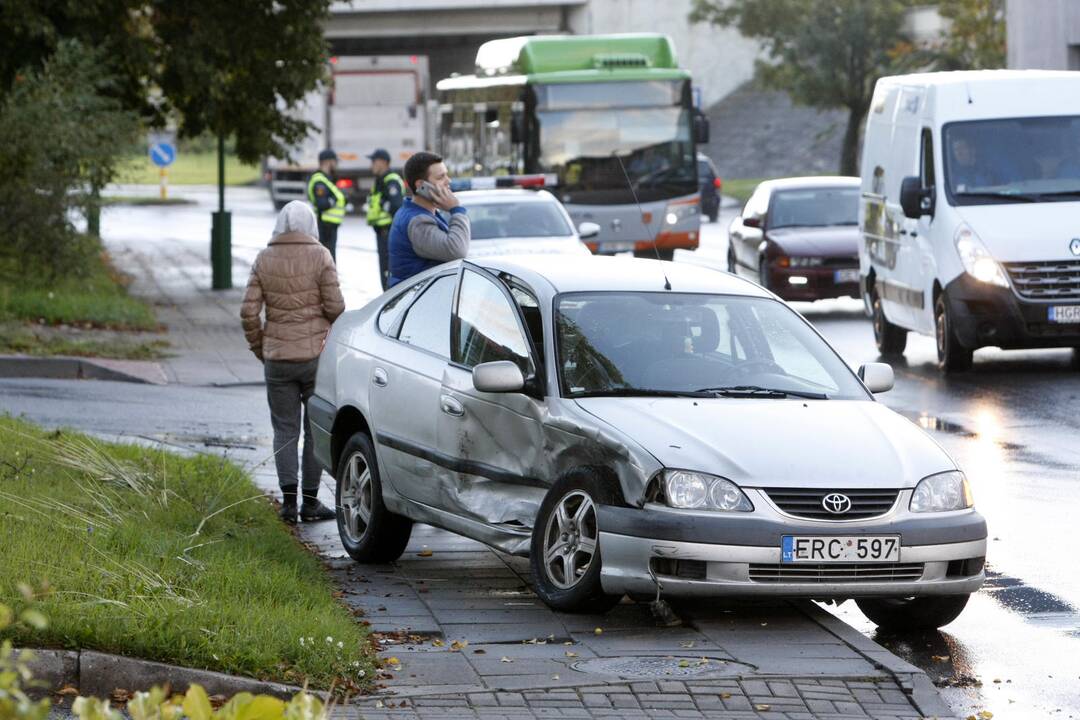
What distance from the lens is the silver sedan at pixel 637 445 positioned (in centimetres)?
709

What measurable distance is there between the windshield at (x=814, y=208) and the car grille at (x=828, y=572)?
53.3 ft

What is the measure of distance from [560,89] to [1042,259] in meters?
13.5

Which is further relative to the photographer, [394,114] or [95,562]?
[394,114]

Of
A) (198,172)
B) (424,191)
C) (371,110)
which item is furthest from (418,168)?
(198,172)

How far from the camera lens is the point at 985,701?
6.49 m

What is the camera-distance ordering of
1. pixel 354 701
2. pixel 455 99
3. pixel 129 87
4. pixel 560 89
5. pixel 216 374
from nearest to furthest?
pixel 354 701
pixel 216 374
pixel 129 87
pixel 560 89
pixel 455 99

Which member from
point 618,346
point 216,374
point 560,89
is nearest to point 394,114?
point 560,89

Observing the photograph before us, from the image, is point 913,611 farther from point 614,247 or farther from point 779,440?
point 614,247

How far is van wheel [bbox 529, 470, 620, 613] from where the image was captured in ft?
23.9

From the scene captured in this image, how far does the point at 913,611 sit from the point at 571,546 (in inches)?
53.6

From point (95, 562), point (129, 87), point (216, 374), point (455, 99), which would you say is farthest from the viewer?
point (455, 99)

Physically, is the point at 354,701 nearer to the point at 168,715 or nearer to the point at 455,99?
the point at 168,715

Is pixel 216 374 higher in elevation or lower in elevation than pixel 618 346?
lower

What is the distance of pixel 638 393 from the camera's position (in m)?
7.85
